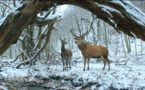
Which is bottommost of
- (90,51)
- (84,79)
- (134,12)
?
(84,79)

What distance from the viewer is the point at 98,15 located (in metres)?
2.41

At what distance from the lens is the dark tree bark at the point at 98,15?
1926 mm

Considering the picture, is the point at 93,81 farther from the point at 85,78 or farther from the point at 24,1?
the point at 24,1

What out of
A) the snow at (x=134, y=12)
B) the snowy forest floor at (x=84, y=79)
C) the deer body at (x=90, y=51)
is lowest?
the snowy forest floor at (x=84, y=79)

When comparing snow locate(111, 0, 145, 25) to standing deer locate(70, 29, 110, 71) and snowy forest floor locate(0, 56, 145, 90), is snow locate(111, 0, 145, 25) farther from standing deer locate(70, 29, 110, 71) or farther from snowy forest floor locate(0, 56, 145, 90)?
standing deer locate(70, 29, 110, 71)

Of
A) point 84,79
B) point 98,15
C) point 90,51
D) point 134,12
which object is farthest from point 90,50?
point 134,12

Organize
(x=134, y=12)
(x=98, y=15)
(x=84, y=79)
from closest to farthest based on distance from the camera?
(x=134, y=12) → (x=98, y=15) → (x=84, y=79)

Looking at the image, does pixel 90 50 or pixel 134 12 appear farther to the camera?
pixel 90 50

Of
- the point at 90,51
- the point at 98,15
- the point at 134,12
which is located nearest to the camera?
the point at 134,12

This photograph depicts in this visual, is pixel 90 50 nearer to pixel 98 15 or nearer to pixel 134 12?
pixel 98 15

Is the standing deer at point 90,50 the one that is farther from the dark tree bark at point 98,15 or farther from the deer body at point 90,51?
the dark tree bark at point 98,15

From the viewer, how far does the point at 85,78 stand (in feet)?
24.7

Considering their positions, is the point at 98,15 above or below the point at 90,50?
above

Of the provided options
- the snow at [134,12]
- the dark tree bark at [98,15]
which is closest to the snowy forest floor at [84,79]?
the dark tree bark at [98,15]
